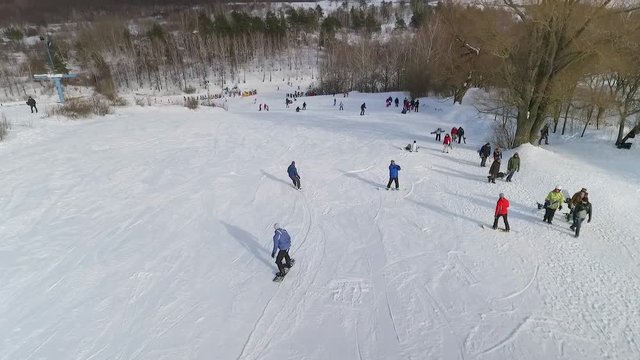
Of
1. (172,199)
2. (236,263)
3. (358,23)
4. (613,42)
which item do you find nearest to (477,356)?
(236,263)

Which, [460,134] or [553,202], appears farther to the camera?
[460,134]

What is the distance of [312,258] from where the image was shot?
401 inches

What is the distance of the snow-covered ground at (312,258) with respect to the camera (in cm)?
766

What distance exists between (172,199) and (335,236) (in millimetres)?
6690

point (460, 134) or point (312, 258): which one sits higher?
point (460, 134)

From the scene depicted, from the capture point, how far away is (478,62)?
29797 mm

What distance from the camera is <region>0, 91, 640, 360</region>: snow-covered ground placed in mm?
7656

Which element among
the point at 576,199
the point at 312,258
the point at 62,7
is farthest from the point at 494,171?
the point at 62,7

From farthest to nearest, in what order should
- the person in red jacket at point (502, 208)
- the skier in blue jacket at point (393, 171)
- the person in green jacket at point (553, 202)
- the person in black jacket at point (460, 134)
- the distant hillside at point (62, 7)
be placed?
the distant hillside at point (62, 7) → the person in black jacket at point (460, 134) → the skier in blue jacket at point (393, 171) → the person in green jacket at point (553, 202) → the person in red jacket at point (502, 208)

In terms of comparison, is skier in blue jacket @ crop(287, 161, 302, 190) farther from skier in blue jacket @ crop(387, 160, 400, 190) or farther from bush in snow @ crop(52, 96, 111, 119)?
bush in snow @ crop(52, 96, 111, 119)

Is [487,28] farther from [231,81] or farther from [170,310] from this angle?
[231,81]

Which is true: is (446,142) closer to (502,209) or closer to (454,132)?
(454,132)

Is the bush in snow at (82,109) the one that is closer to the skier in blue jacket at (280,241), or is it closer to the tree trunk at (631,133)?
the skier in blue jacket at (280,241)

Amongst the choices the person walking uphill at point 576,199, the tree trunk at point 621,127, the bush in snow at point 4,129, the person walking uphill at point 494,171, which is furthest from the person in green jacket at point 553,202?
the bush in snow at point 4,129
